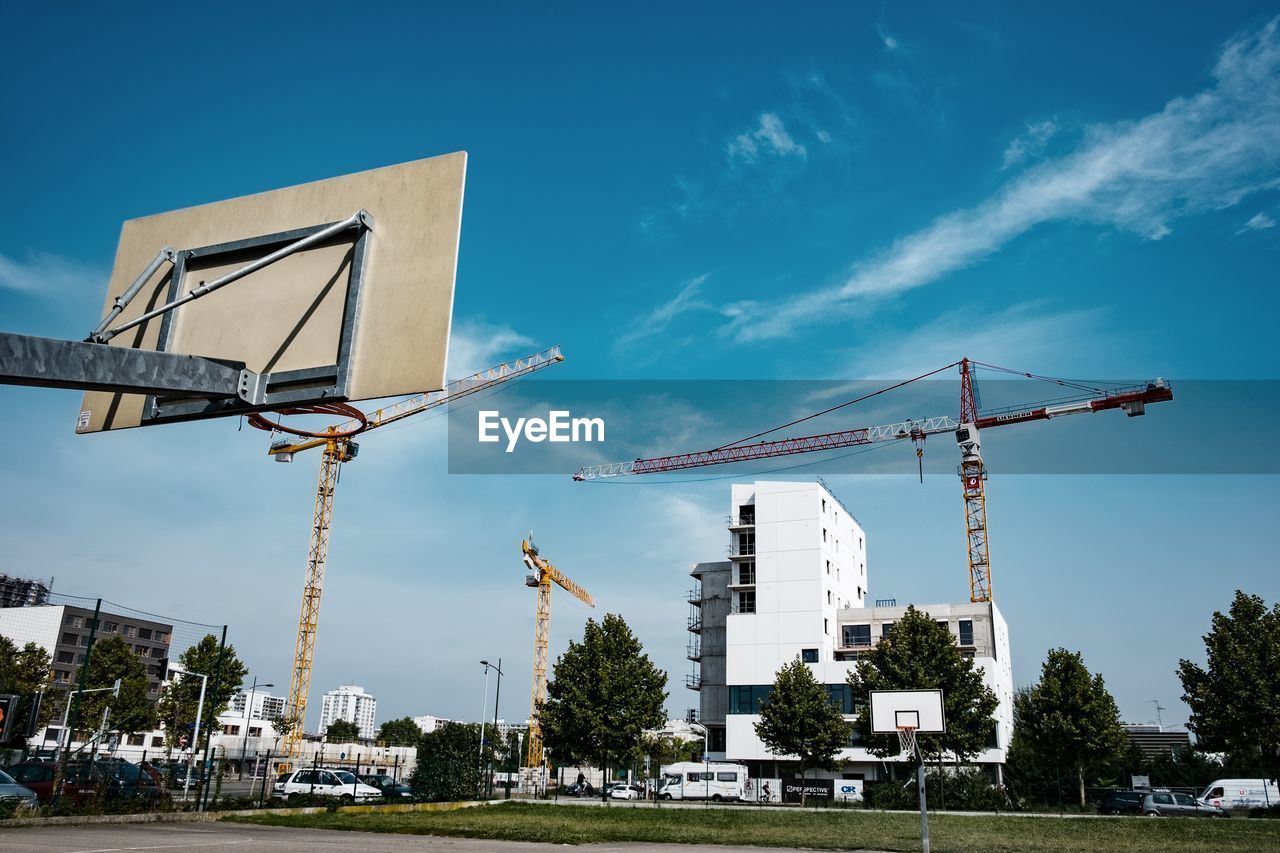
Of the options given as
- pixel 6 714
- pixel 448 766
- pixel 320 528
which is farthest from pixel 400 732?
pixel 6 714

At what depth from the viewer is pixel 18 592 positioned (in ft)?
550

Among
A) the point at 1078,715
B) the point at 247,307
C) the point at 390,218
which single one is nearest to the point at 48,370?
the point at 247,307

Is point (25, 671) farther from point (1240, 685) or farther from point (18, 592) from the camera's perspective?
point (18, 592)

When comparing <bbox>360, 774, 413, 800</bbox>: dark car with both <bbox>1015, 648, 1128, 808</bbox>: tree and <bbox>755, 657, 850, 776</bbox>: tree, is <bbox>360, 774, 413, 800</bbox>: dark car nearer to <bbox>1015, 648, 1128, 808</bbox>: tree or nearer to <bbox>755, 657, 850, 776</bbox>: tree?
<bbox>755, 657, 850, 776</bbox>: tree

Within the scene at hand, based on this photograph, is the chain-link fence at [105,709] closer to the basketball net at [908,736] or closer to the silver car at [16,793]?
the silver car at [16,793]

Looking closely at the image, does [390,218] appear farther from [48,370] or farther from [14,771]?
[14,771]

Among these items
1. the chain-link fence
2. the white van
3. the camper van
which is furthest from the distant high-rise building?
the white van

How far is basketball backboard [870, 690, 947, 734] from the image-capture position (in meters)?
22.1

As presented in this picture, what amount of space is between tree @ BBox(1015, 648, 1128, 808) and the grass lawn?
1442 centimetres

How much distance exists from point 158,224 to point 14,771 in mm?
24563

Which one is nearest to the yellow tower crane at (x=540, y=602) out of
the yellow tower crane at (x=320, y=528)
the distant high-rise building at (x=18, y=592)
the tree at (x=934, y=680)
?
the yellow tower crane at (x=320, y=528)

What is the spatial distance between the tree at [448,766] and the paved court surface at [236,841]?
442 inches

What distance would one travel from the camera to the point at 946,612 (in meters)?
72.2

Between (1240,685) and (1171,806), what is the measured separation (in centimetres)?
797
